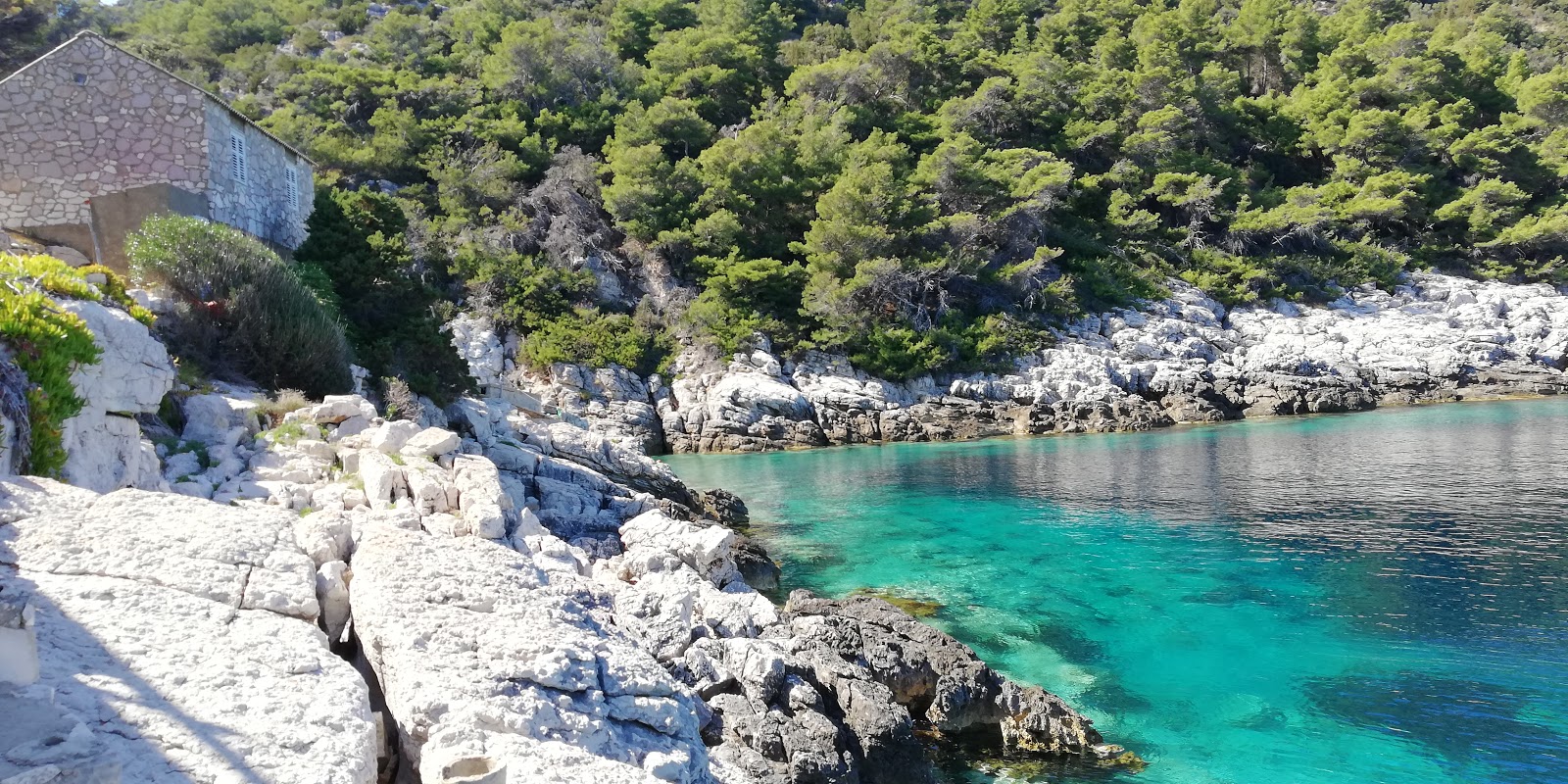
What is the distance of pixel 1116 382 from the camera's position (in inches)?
1369

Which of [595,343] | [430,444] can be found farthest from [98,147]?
[595,343]

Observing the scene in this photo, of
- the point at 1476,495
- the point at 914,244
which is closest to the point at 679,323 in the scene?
the point at 914,244

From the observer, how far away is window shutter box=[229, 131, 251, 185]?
15.6 metres

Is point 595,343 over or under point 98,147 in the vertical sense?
under

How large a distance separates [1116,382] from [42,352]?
3515 centimetres

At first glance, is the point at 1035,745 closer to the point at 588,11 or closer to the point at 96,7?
the point at 588,11

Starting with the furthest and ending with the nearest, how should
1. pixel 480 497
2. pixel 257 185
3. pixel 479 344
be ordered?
1. pixel 479 344
2. pixel 257 185
3. pixel 480 497

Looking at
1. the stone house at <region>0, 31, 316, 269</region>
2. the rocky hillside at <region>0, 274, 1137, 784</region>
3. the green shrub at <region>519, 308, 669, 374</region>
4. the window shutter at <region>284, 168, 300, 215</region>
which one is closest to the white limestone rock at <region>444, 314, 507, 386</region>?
the green shrub at <region>519, 308, 669, 374</region>

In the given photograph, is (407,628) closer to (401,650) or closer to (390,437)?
(401,650)

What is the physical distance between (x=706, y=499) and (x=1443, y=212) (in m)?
46.2

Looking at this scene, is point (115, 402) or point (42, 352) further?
point (115, 402)

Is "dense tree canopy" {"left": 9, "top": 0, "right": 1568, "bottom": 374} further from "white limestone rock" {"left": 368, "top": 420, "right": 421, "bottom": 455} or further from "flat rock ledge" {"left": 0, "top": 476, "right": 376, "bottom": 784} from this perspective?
"flat rock ledge" {"left": 0, "top": 476, "right": 376, "bottom": 784}

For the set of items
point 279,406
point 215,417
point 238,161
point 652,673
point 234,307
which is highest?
point 238,161

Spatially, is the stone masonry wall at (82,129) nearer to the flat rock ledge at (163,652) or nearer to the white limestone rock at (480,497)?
the white limestone rock at (480,497)
